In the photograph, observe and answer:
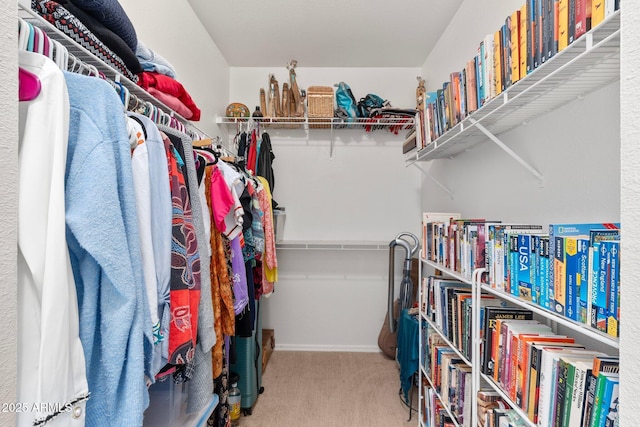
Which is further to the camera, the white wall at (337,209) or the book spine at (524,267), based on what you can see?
the white wall at (337,209)

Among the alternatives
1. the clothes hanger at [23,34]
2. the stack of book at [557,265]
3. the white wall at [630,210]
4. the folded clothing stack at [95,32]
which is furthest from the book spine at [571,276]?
the folded clothing stack at [95,32]

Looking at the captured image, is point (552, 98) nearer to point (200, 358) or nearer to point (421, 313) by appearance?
point (421, 313)

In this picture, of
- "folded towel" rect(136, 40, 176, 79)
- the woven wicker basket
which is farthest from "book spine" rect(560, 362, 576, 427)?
the woven wicker basket

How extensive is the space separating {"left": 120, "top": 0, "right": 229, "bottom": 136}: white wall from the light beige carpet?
2.10m

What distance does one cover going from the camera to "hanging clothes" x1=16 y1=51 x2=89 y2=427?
20.1 inches

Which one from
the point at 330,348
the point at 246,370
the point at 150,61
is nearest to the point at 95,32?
the point at 150,61

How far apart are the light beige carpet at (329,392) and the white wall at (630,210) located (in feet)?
5.91

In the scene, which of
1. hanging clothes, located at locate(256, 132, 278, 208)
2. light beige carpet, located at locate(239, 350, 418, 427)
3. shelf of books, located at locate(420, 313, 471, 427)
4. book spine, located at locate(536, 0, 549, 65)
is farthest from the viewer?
hanging clothes, located at locate(256, 132, 278, 208)

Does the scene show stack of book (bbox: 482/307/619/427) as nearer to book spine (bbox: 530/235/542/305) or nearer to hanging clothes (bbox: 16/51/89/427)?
book spine (bbox: 530/235/542/305)

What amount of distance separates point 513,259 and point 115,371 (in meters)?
1.19

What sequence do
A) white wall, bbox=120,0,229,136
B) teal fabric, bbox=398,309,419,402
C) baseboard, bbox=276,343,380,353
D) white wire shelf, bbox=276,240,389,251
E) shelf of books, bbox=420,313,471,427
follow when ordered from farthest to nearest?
baseboard, bbox=276,343,380,353 < white wire shelf, bbox=276,240,389,251 < teal fabric, bbox=398,309,419,402 < white wall, bbox=120,0,229,136 < shelf of books, bbox=420,313,471,427

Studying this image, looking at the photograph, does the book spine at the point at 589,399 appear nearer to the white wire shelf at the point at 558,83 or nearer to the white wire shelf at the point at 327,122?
the white wire shelf at the point at 558,83

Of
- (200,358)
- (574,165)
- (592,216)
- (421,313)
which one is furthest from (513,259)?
(200,358)

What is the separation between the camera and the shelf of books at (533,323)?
72cm
